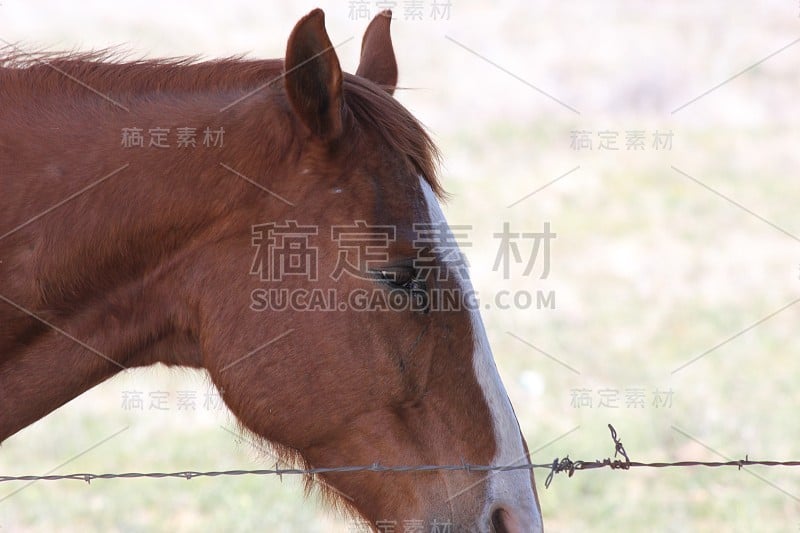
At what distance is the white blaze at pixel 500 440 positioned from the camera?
2426 millimetres

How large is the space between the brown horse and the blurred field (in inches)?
14.6

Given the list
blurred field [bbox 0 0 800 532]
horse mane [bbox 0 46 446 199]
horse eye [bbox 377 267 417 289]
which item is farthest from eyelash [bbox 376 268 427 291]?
blurred field [bbox 0 0 800 532]

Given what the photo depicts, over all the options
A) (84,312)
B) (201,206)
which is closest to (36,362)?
(84,312)

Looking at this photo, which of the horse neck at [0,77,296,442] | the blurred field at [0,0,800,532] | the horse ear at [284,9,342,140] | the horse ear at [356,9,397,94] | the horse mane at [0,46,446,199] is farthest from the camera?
the blurred field at [0,0,800,532]

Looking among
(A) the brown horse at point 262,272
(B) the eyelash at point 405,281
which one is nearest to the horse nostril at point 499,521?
(A) the brown horse at point 262,272

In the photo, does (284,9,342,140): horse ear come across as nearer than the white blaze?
Yes

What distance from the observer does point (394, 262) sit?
7.94 feet

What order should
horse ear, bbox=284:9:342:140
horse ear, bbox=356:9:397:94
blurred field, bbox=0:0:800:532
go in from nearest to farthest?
horse ear, bbox=284:9:342:140 → horse ear, bbox=356:9:397:94 → blurred field, bbox=0:0:800:532

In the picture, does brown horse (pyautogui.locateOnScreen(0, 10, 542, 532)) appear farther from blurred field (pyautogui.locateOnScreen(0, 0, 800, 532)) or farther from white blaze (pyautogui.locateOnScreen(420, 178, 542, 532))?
blurred field (pyautogui.locateOnScreen(0, 0, 800, 532))

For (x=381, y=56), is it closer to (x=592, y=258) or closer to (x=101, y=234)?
(x=101, y=234)

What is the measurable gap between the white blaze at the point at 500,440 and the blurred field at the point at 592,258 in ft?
1.56

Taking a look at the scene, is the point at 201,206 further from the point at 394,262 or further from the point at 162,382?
the point at 162,382

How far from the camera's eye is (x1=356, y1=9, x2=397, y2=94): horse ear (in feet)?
9.97

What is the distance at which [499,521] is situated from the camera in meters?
2.42
